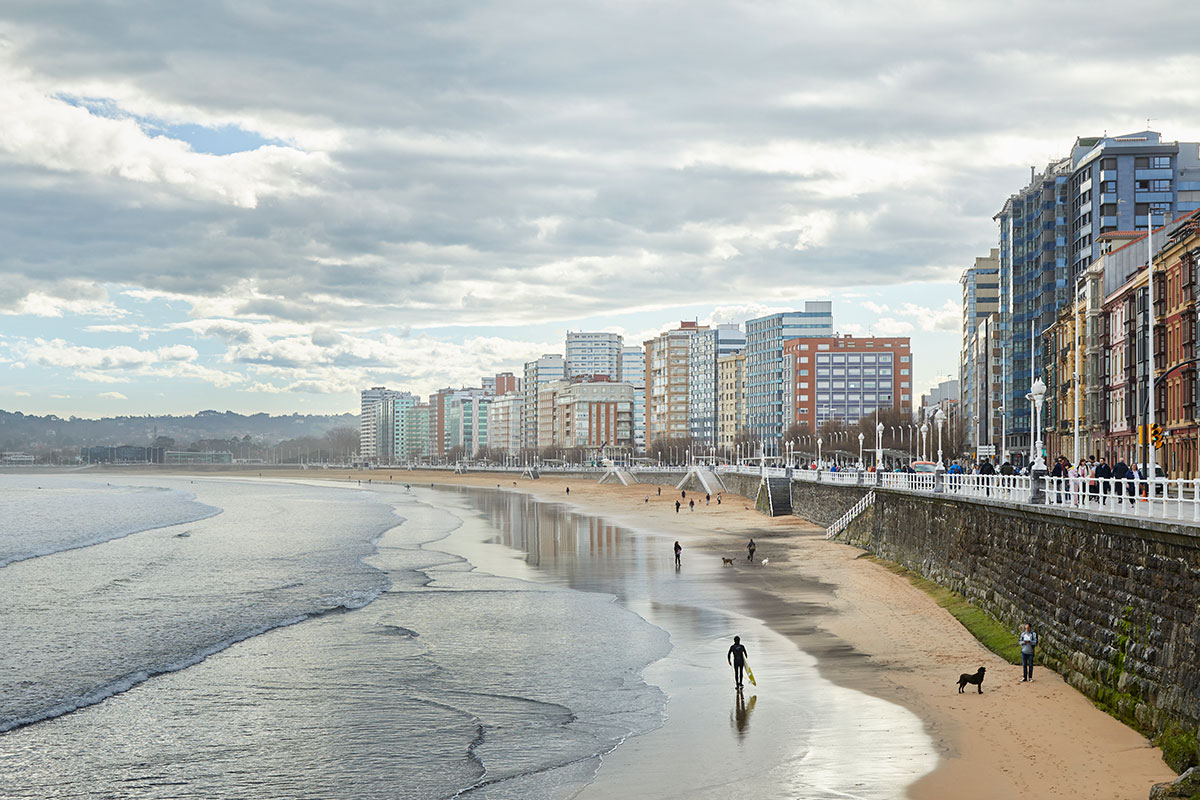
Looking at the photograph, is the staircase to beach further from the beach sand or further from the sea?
the sea

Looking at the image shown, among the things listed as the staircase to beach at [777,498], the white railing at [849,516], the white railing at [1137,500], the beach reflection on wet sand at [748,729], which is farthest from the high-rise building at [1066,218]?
the white railing at [1137,500]

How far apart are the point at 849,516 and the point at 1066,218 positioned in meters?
70.0

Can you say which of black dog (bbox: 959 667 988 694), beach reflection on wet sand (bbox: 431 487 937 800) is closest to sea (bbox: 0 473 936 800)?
beach reflection on wet sand (bbox: 431 487 937 800)

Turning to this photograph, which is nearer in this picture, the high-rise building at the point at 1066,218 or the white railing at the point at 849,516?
the white railing at the point at 849,516

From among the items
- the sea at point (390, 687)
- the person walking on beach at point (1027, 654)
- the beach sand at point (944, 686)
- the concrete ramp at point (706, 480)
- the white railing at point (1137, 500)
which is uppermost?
the white railing at point (1137, 500)

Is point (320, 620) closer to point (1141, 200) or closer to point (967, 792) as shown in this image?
point (967, 792)

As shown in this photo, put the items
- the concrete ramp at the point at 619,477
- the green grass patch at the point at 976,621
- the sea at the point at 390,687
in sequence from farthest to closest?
the concrete ramp at the point at 619,477 < the green grass patch at the point at 976,621 < the sea at the point at 390,687

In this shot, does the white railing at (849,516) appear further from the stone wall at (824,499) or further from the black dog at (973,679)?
the black dog at (973,679)

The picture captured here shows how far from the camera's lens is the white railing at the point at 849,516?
208 feet

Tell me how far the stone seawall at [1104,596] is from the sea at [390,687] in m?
4.38

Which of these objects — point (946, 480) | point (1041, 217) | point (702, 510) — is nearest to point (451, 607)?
point (946, 480)

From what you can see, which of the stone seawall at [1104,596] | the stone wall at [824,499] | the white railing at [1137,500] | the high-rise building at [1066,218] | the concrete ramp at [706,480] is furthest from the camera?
the concrete ramp at [706,480]

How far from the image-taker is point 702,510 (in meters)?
108

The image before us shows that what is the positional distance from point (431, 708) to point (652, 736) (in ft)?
19.9
